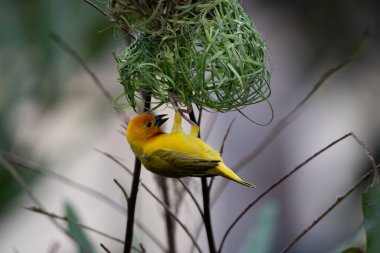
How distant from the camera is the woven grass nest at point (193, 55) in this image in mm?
1488

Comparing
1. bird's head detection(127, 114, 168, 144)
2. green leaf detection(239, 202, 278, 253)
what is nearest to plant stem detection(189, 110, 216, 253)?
bird's head detection(127, 114, 168, 144)

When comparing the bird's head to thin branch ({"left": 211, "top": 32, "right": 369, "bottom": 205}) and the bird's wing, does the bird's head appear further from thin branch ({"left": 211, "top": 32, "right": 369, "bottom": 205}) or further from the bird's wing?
thin branch ({"left": 211, "top": 32, "right": 369, "bottom": 205})

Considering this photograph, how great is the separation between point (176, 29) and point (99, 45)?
6.76 ft

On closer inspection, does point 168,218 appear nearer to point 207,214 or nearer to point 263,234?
point 207,214

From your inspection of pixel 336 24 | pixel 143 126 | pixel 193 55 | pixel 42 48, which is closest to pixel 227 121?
pixel 336 24

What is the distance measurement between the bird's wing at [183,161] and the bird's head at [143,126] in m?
0.05

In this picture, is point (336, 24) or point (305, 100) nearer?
point (305, 100)

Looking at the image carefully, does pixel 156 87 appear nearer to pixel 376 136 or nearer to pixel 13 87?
pixel 13 87

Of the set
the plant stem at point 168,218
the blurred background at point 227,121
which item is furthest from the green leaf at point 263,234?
the plant stem at point 168,218

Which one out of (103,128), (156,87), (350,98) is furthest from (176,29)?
(350,98)

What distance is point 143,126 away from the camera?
164 centimetres

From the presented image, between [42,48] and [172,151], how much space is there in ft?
6.84

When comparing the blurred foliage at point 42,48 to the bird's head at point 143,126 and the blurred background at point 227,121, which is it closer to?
the blurred background at point 227,121

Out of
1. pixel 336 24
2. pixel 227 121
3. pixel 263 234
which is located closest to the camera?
pixel 263 234
